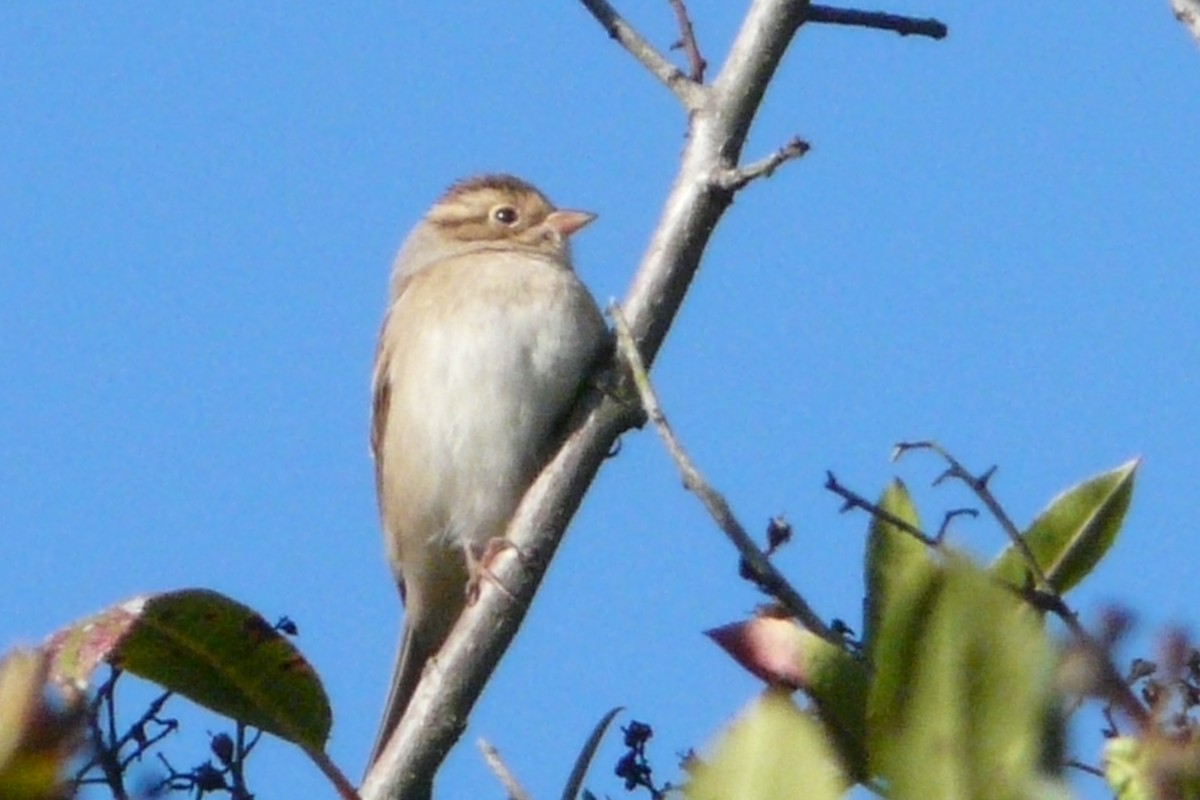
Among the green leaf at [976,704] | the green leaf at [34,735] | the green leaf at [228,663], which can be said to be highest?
the green leaf at [228,663]

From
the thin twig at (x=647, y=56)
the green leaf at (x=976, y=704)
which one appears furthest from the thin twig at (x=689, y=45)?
the green leaf at (x=976, y=704)

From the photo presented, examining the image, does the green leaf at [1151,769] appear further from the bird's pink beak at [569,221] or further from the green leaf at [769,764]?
the bird's pink beak at [569,221]

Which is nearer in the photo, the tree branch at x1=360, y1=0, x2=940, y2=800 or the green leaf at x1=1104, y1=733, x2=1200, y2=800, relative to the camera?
the green leaf at x1=1104, y1=733, x2=1200, y2=800

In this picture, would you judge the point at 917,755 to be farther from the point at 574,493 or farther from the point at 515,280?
the point at 515,280

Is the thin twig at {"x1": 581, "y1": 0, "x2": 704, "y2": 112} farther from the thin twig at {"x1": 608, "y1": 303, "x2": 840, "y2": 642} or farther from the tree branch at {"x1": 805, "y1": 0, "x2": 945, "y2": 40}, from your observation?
the thin twig at {"x1": 608, "y1": 303, "x2": 840, "y2": 642}

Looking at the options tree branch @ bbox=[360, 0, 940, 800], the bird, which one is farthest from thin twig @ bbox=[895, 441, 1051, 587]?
the bird

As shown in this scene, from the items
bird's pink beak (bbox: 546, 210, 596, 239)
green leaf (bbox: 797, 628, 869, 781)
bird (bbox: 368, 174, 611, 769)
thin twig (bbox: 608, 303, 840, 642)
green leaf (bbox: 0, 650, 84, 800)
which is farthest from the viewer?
bird's pink beak (bbox: 546, 210, 596, 239)
